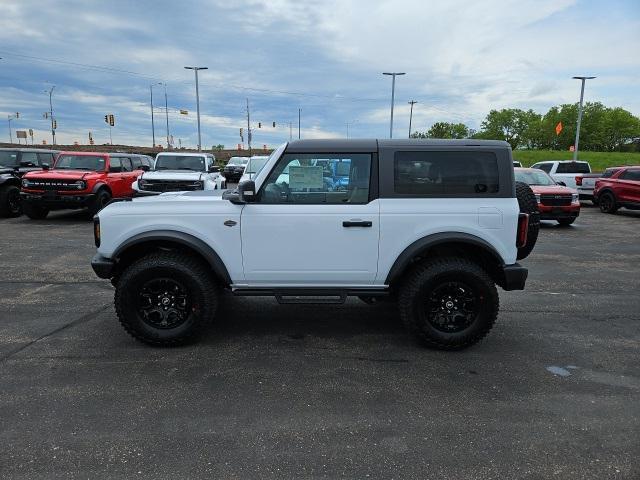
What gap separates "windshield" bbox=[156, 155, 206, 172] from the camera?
46.5 feet

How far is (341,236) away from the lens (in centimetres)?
416

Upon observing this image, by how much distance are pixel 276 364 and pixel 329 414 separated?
904 millimetres

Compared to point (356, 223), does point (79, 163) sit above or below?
above

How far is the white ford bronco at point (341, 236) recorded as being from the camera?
163 inches

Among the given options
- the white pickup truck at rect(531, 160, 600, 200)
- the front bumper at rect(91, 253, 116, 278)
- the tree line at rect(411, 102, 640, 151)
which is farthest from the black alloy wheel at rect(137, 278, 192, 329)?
the tree line at rect(411, 102, 640, 151)

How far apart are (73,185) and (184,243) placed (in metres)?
9.60

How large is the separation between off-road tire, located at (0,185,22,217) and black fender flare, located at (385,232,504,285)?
13.0 m

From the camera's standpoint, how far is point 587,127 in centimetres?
11556

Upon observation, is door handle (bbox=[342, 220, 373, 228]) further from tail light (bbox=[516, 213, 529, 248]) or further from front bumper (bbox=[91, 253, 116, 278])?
front bumper (bbox=[91, 253, 116, 278])

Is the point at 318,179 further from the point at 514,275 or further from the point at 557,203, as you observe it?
the point at 557,203

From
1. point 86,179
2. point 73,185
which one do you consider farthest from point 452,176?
point 73,185

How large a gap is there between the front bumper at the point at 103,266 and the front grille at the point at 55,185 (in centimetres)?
907

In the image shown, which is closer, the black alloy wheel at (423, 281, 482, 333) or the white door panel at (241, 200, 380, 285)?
the white door panel at (241, 200, 380, 285)

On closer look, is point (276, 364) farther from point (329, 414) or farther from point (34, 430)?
point (34, 430)
